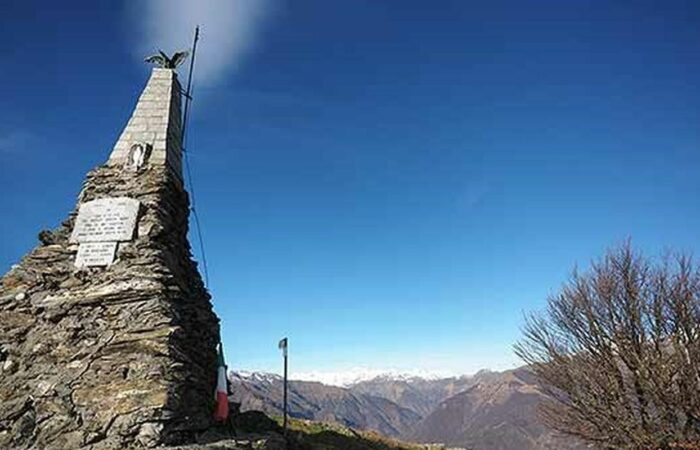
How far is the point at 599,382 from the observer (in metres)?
18.0

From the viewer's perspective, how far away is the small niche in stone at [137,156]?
47.4 feet

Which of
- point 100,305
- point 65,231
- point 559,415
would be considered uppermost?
point 65,231

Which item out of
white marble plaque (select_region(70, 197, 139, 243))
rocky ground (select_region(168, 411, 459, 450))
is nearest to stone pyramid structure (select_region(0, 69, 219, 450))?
white marble plaque (select_region(70, 197, 139, 243))

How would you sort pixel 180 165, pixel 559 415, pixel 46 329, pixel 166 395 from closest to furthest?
pixel 166 395 < pixel 46 329 < pixel 180 165 < pixel 559 415

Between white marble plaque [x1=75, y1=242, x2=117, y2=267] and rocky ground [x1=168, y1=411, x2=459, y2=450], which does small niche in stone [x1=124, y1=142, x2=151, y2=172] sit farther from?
rocky ground [x1=168, y1=411, x2=459, y2=450]

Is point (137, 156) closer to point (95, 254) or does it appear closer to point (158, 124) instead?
point (158, 124)

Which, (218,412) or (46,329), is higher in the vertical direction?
(46,329)

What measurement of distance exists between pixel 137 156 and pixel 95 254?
338 centimetres

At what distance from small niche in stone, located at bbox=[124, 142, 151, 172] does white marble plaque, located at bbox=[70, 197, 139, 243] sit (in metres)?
1.42

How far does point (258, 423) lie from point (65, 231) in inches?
301

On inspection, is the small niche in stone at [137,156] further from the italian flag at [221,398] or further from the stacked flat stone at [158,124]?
the italian flag at [221,398]

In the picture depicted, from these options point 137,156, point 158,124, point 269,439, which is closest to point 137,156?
point 137,156

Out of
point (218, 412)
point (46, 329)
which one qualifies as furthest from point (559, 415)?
point (46, 329)

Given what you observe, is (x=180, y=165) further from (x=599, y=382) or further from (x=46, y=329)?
(x=599, y=382)
